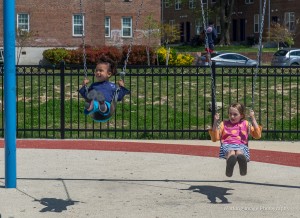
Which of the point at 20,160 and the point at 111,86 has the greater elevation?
the point at 111,86

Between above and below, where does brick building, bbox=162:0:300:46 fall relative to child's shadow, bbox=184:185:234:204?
above

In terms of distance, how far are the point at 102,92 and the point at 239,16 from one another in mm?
65162

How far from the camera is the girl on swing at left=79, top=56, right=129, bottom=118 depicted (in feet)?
29.1

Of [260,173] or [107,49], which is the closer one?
[260,173]

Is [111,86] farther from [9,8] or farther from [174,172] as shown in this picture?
[174,172]

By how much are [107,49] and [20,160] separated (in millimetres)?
32010

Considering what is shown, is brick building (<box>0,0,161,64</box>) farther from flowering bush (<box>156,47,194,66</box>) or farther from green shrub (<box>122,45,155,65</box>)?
flowering bush (<box>156,47,194,66</box>)

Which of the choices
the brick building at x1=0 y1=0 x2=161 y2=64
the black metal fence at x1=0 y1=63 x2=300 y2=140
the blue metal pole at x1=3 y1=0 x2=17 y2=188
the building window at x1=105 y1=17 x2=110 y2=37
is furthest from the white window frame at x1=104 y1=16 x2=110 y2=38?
the blue metal pole at x1=3 y1=0 x2=17 y2=188

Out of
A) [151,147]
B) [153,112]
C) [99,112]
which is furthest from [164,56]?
[99,112]

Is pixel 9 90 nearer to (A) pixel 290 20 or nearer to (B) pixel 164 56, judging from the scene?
(B) pixel 164 56

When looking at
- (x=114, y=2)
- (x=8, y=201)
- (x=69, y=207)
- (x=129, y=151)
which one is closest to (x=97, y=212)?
(x=69, y=207)

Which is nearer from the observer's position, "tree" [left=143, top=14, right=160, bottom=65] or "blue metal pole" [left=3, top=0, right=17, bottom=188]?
"blue metal pole" [left=3, top=0, right=17, bottom=188]

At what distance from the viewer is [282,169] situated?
1188 centimetres

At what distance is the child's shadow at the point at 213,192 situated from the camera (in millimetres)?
9391
